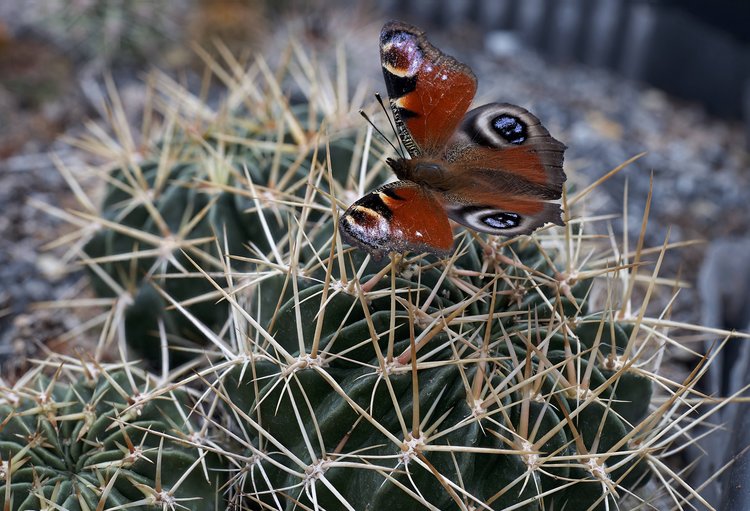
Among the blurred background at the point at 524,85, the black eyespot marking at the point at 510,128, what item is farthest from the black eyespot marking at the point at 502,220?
the blurred background at the point at 524,85

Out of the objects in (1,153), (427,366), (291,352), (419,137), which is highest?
(419,137)

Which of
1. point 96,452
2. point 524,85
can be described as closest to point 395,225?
point 96,452

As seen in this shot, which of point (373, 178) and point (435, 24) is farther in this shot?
point (435, 24)

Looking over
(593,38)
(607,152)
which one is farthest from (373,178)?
(593,38)

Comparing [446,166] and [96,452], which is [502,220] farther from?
[96,452]

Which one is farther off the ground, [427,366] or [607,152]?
[427,366]

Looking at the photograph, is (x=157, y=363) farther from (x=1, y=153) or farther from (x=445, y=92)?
(x=1, y=153)

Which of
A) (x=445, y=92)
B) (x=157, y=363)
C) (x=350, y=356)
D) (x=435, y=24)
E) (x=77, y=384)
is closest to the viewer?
(x=350, y=356)

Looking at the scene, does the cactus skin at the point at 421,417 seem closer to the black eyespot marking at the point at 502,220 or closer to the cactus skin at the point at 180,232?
the black eyespot marking at the point at 502,220
